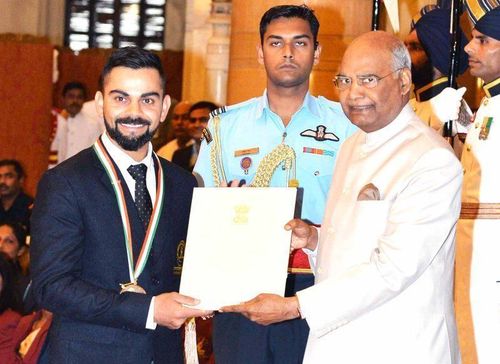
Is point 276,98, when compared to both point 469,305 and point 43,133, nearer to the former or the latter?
point 469,305

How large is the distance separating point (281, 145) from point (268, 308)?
3.59 feet

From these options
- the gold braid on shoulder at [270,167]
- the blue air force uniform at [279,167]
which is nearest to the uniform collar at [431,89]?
the blue air force uniform at [279,167]

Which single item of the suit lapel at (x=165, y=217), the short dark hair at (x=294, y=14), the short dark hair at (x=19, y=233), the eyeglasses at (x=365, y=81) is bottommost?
the short dark hair at (x=19, y=233)

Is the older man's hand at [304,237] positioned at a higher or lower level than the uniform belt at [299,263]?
higher

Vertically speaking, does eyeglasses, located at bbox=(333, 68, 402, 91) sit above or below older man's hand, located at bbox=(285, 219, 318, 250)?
above

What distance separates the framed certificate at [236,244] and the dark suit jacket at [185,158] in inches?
247

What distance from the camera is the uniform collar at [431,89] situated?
6.64m

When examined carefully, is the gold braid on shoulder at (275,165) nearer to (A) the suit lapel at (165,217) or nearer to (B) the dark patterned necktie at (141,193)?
(A) the suit lapel at (165,217)

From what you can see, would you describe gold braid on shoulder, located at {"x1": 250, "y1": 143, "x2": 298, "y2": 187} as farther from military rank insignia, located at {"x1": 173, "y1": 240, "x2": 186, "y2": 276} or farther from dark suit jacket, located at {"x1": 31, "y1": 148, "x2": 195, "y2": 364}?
dark suit jacket, located at {"x1": 31, "y1": 148, "x2": 195, "y2": 364}

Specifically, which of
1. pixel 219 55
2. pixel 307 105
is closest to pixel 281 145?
pixel 307 105

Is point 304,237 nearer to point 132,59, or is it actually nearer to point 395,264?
point 395,264

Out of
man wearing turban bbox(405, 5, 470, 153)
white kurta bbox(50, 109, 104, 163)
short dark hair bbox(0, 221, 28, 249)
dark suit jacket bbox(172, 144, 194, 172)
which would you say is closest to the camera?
man wearing turban bbox(405, 5, 470, 153)

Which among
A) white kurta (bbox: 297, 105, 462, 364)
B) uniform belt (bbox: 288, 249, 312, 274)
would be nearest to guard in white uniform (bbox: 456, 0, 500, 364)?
uniform belt (bbox: 288, 249, 312, 274)

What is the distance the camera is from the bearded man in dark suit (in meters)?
3.99
